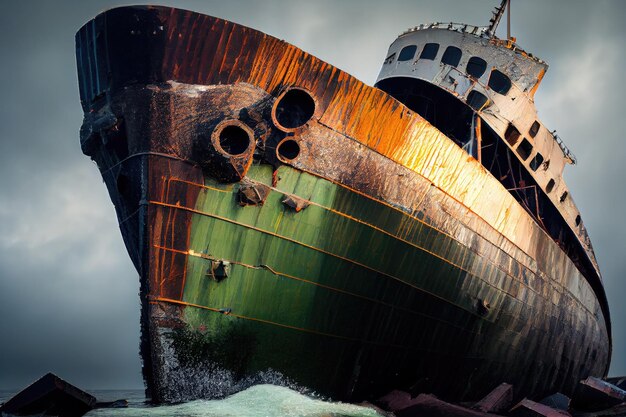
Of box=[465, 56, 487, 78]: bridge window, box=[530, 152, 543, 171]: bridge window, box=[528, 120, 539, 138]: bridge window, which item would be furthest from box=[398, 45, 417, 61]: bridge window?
box=[530, 152, 543, 171]: bridge window

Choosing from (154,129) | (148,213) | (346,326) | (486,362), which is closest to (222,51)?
(154,129)

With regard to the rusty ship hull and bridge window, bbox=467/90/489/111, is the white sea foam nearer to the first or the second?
the rusty ship hull

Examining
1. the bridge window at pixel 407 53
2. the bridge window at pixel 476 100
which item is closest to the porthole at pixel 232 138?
the bridge window at pixel 476 100

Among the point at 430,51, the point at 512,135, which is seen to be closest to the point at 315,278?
the point at 512,135

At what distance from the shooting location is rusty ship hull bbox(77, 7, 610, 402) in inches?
243

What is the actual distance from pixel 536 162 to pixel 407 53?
4185 mm

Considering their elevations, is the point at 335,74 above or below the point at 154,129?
above

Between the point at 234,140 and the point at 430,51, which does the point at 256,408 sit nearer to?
the point at 234,140

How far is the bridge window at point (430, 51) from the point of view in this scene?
1169 centimetres

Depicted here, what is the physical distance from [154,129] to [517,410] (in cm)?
752

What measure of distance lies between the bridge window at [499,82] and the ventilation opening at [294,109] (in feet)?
20.8

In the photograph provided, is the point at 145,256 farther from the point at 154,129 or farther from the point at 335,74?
the point at 335,74

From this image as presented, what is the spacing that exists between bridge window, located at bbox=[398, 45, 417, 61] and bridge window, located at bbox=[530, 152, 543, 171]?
392 cm

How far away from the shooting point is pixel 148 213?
20.0 ft
